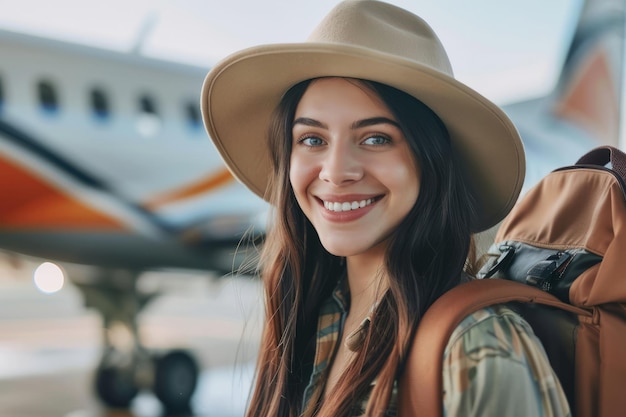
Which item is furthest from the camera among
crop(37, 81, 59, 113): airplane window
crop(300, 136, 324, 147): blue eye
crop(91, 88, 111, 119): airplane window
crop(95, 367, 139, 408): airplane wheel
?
crop(95, 367, 139, 408): airplane wheel

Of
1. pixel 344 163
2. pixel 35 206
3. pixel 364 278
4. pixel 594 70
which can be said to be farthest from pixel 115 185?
pixel 594 70

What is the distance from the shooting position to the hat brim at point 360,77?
0.84 metres

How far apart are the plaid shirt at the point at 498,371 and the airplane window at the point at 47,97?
3508 mm

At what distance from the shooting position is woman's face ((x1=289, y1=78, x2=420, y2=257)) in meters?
0.88

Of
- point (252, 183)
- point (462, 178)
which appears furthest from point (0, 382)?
point (462, 178)

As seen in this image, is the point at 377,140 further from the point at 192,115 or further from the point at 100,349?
the point at 100,349

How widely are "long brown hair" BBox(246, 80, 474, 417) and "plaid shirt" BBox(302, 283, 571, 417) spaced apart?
80 mm

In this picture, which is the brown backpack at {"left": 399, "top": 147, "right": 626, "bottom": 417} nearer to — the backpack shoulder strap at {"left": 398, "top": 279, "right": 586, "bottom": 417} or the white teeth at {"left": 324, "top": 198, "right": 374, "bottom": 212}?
the backpack shoulder strap at {"left": 398, "top": 279, "right": 586, "bottom": 417}

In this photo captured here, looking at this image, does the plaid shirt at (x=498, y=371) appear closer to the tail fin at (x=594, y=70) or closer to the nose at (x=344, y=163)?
the nose at (x=344, y=163)

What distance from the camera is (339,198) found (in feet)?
2.95

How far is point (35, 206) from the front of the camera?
3803mm

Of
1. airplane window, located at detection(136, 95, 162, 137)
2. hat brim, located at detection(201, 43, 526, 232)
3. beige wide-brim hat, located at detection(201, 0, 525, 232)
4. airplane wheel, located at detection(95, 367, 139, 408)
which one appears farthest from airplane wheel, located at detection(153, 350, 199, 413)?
beige wide-brim hat, located at detection(201, 0, 525, 232)

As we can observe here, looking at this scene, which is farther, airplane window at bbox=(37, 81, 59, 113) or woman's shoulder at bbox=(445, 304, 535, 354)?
airplane window at bbox=(37, 81, 59, 113)

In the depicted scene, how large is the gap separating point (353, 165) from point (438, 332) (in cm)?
25
